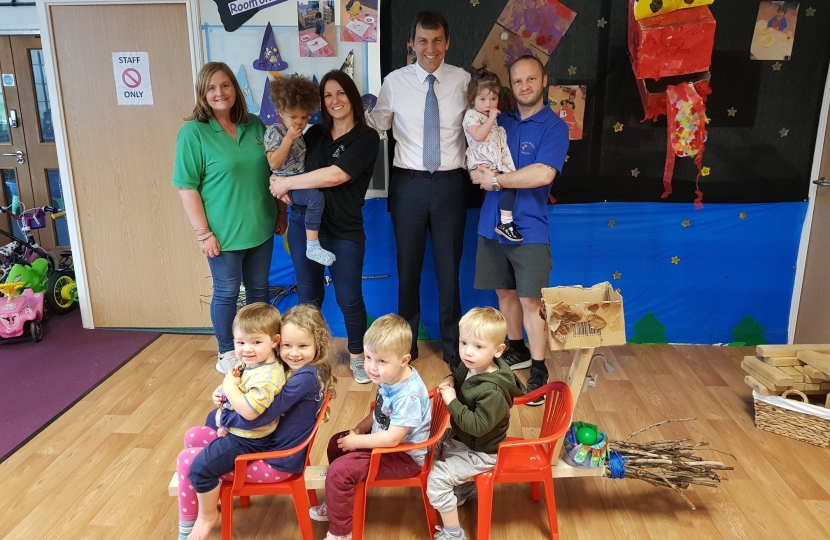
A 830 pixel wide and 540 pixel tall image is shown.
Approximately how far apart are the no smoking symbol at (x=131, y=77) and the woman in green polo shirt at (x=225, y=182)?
2.90ft

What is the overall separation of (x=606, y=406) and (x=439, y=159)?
143 cm

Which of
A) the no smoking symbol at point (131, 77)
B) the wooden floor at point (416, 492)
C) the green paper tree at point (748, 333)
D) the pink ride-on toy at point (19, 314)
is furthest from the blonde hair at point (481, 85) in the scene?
the pink ride-on toy at point (19, 314)

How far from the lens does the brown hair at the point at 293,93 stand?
2783 mm

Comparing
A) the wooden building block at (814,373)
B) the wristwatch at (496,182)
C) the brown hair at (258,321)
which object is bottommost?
the wooden building block at (814,373)

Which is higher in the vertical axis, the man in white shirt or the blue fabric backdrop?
the man in white shirt

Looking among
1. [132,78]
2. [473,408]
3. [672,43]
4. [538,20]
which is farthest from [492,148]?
[132,78]

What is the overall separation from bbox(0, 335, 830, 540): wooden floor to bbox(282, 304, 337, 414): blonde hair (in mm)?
569

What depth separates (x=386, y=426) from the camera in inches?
78.8

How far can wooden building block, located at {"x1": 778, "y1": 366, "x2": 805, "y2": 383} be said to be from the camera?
9.07 feet

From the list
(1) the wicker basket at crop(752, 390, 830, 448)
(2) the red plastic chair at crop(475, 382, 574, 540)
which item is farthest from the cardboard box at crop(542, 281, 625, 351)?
(1) the wicker basket at crop(752, 390, 830, 448)

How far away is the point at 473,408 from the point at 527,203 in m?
1.28

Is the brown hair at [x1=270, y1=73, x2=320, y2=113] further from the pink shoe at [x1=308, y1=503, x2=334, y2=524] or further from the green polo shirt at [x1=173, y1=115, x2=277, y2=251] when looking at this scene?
the pink shoe at [x1=308, y1=503, x2=334, y2=524]

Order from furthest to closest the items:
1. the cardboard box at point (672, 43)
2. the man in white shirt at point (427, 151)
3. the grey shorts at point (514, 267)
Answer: the cardboard box at point (672, 43) → the man in white shirt at point (427, 151) → the grey shorts at point (514, 267)

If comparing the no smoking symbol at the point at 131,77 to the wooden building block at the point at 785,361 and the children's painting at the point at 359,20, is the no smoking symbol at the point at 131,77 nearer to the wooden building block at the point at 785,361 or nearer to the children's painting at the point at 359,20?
the children's painting at the point at 359,20
